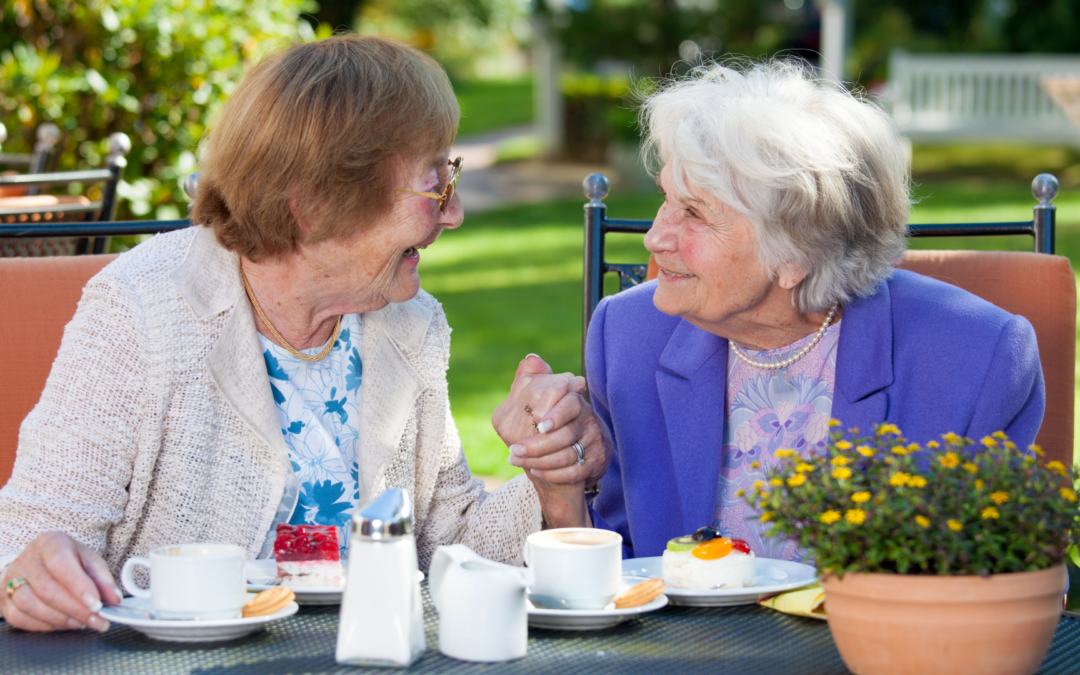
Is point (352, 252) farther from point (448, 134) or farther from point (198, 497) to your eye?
point (198, 497)

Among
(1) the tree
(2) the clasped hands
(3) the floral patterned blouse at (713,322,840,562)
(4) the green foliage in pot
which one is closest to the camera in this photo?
(4) the green foliage in pot

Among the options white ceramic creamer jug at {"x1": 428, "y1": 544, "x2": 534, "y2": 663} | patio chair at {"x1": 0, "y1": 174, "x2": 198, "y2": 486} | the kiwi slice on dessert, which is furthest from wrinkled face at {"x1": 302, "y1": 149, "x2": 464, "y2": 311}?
white ceramic creamer jug at {"x1": 428, "y1": 544, "x2": 534, "y2": 663}

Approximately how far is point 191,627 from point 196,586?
0.05 m

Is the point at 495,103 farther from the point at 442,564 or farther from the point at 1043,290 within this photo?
the point at 442,564

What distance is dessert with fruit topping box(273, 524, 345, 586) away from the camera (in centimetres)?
167

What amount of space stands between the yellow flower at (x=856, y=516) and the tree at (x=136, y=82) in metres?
4.16

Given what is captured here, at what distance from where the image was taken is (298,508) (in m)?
2.21

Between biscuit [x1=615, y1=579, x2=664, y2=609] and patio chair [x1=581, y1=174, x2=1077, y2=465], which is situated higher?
patio chair [x1=581, y1=174, x2=1077, y2=465]

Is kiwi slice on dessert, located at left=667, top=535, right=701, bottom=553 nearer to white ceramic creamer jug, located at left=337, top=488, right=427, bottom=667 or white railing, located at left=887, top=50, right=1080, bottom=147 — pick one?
white ceramic creamer jug, located at left=337, top=488, right=427, bottom=667

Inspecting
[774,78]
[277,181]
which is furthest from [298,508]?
[774,78]

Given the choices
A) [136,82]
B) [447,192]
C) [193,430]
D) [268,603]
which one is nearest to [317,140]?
[447,192]

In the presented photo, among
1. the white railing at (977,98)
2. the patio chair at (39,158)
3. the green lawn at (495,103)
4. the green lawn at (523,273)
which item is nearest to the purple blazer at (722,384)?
the green lawn at (523,273)

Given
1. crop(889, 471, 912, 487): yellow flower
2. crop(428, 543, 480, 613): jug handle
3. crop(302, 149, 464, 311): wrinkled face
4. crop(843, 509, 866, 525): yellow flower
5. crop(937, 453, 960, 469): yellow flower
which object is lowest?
crop(428, 543, 480, 613): jug handle

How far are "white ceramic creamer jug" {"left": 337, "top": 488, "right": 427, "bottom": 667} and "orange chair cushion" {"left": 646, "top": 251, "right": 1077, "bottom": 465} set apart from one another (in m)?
1.69
